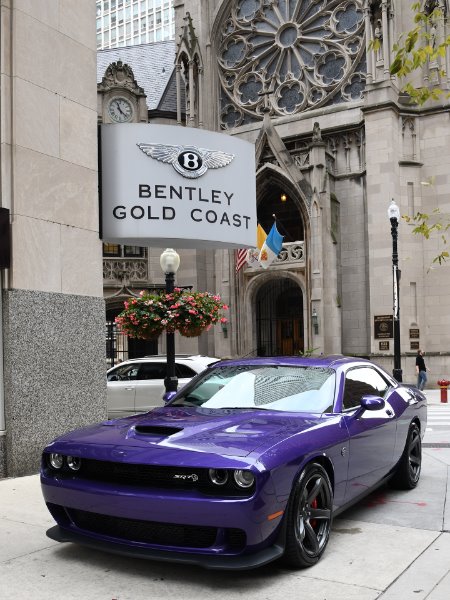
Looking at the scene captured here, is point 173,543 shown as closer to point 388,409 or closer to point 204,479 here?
point 204,479

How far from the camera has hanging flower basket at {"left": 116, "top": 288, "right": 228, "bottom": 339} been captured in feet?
42.7

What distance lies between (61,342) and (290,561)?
16.2 ft

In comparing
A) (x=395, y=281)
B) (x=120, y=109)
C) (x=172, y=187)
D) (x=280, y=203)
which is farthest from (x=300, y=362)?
(x=120, y=109)

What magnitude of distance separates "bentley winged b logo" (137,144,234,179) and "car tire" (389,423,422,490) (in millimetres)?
5052

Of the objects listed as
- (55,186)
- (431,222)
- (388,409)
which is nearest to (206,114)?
(431,222)

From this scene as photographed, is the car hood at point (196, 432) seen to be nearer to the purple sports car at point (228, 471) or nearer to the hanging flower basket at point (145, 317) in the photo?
the purple sports car at point (228, 471)

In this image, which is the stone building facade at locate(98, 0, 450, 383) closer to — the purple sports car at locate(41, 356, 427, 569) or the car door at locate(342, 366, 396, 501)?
the car door at locate(342, 366, 396, 501)

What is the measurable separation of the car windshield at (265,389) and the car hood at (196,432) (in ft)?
0.59

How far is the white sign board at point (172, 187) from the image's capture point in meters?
9.92

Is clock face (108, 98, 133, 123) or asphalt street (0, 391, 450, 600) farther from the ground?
clock face (108, 98, 133, 123)

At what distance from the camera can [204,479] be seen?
14.2 feet

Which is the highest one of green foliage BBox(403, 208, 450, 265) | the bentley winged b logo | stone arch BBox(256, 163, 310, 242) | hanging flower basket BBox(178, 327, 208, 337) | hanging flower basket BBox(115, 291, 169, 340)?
stone arch BBox(256, 163, 310, 242)

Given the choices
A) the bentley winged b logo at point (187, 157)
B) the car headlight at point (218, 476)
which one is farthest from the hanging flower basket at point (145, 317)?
the car headlight at point (218, 476)

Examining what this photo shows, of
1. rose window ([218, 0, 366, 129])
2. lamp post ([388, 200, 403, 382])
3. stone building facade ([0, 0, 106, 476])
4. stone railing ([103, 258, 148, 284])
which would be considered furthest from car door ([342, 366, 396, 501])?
stone railing ([103, 258, 148, 284])
